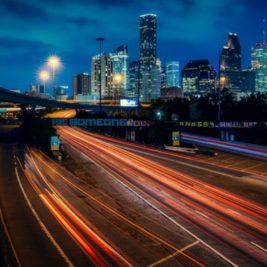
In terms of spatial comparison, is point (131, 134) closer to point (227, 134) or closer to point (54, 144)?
point (227, 134)

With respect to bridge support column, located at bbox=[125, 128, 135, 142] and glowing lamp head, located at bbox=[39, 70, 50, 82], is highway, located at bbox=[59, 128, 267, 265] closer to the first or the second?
bridge support column, located at bbox=[125, 128, 135, 142]

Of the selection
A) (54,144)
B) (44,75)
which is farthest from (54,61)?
(54,144)

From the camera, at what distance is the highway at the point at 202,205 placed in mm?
20969

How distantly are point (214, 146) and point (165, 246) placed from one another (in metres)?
46.1

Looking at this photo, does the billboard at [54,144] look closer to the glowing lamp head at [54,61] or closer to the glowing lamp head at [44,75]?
the glowing lamp head at [54,61]

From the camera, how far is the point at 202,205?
1112 inches

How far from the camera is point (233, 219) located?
24.8 metres

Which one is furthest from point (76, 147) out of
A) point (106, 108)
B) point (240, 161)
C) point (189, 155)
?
point (106, 108)

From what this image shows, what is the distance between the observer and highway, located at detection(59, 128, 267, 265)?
21.0 metres

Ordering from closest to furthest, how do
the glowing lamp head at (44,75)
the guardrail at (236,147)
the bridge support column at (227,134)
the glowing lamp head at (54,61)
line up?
the guardrail at (236,147), the bridge support column at (227,134), the glowing lamp head at (54,61), the glowing lamp head at (44,75)

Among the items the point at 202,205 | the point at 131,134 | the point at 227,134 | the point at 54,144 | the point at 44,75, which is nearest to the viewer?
the point at 202,205

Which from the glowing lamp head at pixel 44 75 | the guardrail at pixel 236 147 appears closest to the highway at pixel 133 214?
the guardrail at pixel 236 147

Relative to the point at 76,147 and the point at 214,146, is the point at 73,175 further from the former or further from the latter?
Result: the point at 214,146

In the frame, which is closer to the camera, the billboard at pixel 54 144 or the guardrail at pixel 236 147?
the billboard at pixel 54 144
